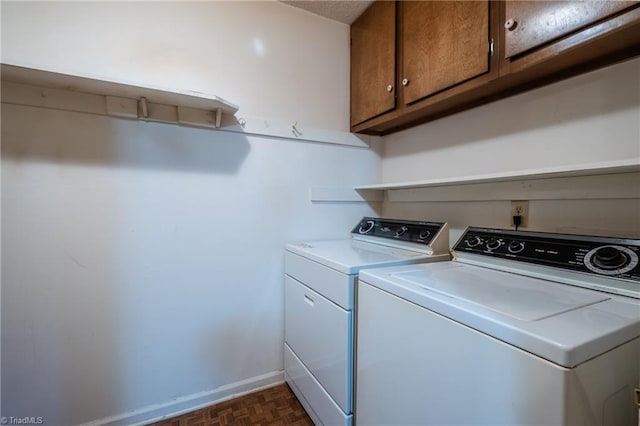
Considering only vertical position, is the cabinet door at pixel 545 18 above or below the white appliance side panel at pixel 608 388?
above

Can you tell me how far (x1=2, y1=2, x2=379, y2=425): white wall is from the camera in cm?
123

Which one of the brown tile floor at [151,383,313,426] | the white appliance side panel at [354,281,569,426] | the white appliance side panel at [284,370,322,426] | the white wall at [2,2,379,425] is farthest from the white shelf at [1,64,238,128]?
the brown tile floor at [151,383,313,426]

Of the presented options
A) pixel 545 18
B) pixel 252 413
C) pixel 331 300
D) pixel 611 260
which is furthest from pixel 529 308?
pixel 252 413

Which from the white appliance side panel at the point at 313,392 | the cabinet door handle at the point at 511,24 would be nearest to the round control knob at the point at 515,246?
the cabinet door handle at the point at 511,24

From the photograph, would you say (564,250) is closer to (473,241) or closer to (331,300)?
(473,241)

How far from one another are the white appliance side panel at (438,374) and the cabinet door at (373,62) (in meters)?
1.17

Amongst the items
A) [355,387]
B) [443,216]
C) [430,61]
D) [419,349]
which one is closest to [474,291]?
[419,349]

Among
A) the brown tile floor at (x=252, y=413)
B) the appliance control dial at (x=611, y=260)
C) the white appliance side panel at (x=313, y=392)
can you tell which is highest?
the appliance control dial at (x=611, y=260)

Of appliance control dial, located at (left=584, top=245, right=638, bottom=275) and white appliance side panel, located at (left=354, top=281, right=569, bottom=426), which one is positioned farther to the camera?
appliance control dial, located at (left=584, top=245, right=638, bottom=275)

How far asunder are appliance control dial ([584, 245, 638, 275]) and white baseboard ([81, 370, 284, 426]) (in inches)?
64.4

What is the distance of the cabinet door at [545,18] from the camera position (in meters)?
0.84

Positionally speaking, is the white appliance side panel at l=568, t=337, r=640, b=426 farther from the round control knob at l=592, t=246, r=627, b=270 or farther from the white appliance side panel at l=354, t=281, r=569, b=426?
the round control knob at l=592, t=246, r=627, b=270

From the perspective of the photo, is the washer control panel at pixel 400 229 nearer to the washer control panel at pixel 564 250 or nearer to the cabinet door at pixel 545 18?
the washer control panel at pixel 564 250

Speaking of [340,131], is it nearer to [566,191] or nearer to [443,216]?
[443,216]
